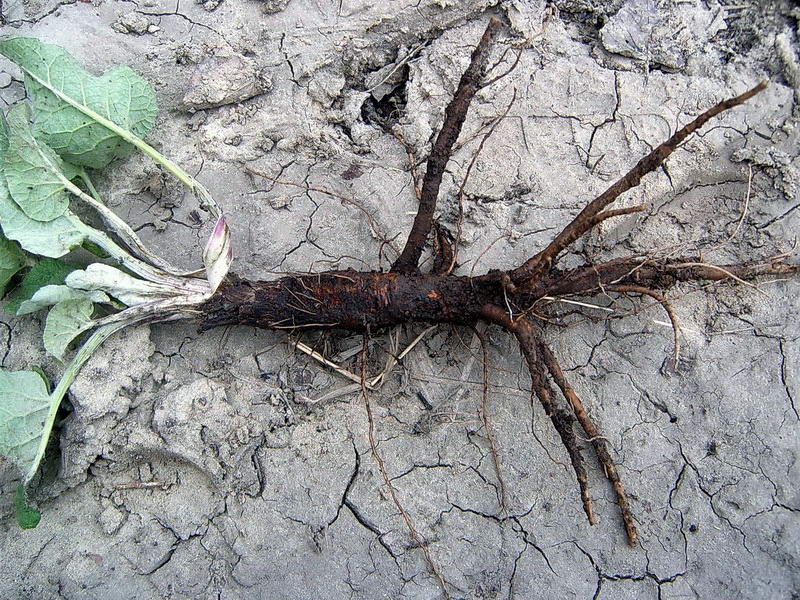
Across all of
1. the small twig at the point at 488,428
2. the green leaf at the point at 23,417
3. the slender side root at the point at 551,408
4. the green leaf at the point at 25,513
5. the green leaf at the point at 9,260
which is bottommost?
the green leaf at the point at 25,513

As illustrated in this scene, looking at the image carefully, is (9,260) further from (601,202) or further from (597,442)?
(597,442)

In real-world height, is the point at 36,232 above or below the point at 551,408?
below

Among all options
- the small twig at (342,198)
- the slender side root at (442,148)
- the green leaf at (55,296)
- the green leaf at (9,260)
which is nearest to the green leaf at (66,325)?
the green leaf at (55,296)

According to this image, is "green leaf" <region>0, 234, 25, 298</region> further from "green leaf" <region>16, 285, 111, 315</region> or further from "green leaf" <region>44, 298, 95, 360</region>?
"green leaf" <region>44, 298, 95, 360</region>

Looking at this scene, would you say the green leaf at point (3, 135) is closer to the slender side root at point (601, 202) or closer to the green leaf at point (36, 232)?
the green leaf at point (36, 232)

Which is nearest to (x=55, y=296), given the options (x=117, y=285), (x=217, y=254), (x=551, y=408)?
(x=117, y=285)

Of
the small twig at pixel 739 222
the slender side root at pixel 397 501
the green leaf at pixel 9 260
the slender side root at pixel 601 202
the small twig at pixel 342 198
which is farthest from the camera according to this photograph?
the small twig at pixel 342 198
